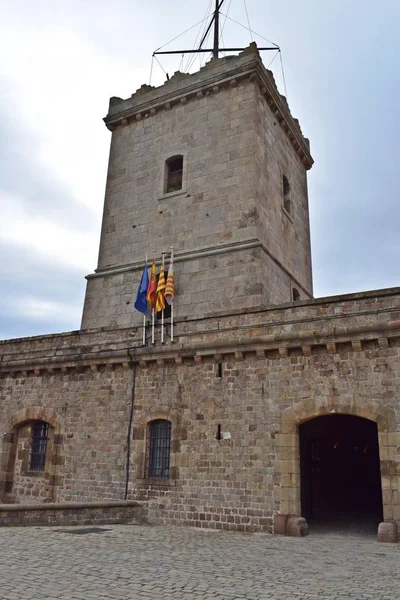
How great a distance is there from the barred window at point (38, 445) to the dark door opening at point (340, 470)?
23.9 feet

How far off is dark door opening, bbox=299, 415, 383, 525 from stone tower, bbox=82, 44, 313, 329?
4054mm

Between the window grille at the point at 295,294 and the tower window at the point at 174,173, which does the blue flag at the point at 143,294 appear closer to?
the tower window at the point at 174,173

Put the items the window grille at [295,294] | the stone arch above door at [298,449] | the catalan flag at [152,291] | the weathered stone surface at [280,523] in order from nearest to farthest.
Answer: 1. the stone arch above door at [298,449]
2. the weathered stone surface at [280,523]
3. the catalan flag at [152,291]
4. the window grille at [295,294]

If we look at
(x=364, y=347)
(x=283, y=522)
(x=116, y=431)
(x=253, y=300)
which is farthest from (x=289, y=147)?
(x=283, y=522)

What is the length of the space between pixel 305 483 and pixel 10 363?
366 inches

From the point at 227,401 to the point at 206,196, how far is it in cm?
745

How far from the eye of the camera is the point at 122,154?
1917cm

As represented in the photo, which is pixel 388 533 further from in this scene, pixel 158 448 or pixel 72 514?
pixel 72 514

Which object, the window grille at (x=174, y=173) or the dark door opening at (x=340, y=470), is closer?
the dark door opening at (x=340, y=470)

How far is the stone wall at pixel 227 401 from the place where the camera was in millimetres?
10422

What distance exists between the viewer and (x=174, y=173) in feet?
59.5

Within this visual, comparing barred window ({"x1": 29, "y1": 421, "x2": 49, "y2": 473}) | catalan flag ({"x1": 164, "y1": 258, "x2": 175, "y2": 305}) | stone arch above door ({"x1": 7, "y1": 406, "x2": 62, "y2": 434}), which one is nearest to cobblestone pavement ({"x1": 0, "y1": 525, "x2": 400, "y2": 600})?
stone arch above door ({"x1": 7, "y1": 406, "x2": 62, "y2": 434})

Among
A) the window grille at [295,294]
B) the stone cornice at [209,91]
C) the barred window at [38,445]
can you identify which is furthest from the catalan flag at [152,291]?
the stone cornice at [209,91]

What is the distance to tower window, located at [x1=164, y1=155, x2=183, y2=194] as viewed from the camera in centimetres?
1784
